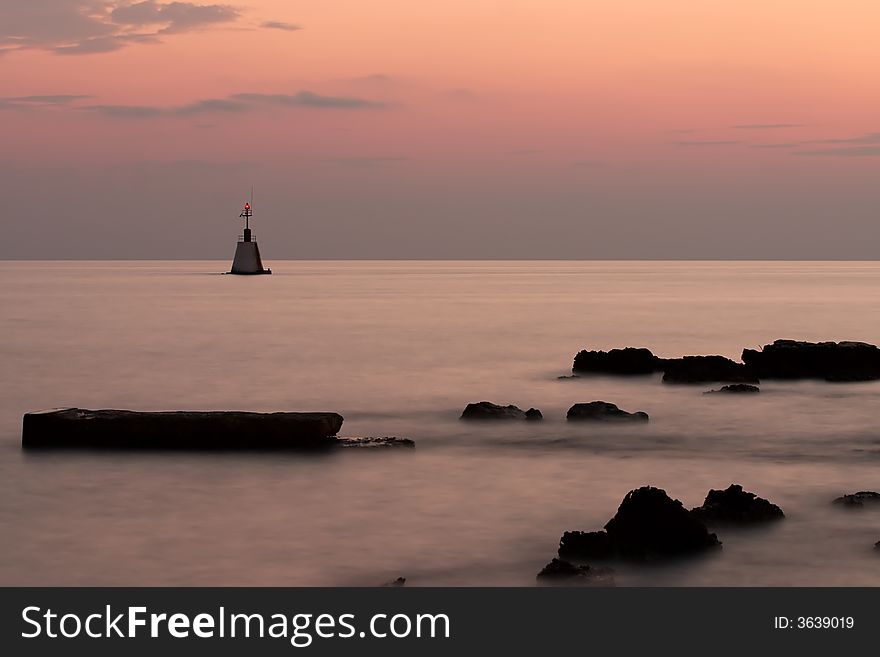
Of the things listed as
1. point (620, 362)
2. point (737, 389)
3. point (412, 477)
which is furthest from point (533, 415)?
Answer: point (620, 362)

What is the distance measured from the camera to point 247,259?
125 meters

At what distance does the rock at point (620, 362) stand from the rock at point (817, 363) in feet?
6.30

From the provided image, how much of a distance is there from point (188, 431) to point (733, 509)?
6.55 meters

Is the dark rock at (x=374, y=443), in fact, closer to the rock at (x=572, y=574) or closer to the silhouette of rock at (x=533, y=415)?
the silhouette of rock at (x=533, y=415)

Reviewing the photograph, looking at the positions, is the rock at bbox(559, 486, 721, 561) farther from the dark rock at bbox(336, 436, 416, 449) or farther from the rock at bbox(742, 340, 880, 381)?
the rock at bbox(742, 340, 880, 381)

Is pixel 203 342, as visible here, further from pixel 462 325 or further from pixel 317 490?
pixel 317 490

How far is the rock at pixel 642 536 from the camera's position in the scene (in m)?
9.73

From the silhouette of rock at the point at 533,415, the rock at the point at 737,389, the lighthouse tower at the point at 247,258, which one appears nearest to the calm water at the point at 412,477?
the silhouette of rock at the point at 533,415

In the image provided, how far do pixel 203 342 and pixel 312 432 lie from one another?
24424 millimetres

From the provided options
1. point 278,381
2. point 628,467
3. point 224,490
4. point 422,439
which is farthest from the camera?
point 278,381

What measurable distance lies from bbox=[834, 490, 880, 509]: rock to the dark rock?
549 cm

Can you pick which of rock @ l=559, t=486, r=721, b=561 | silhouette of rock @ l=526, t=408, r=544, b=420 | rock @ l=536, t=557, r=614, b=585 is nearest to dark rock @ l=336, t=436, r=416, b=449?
silhouette of rock @ l=526, t=408, r=544, b=420

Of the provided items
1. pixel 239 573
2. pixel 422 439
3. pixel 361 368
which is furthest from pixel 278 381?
pixel 239 573
